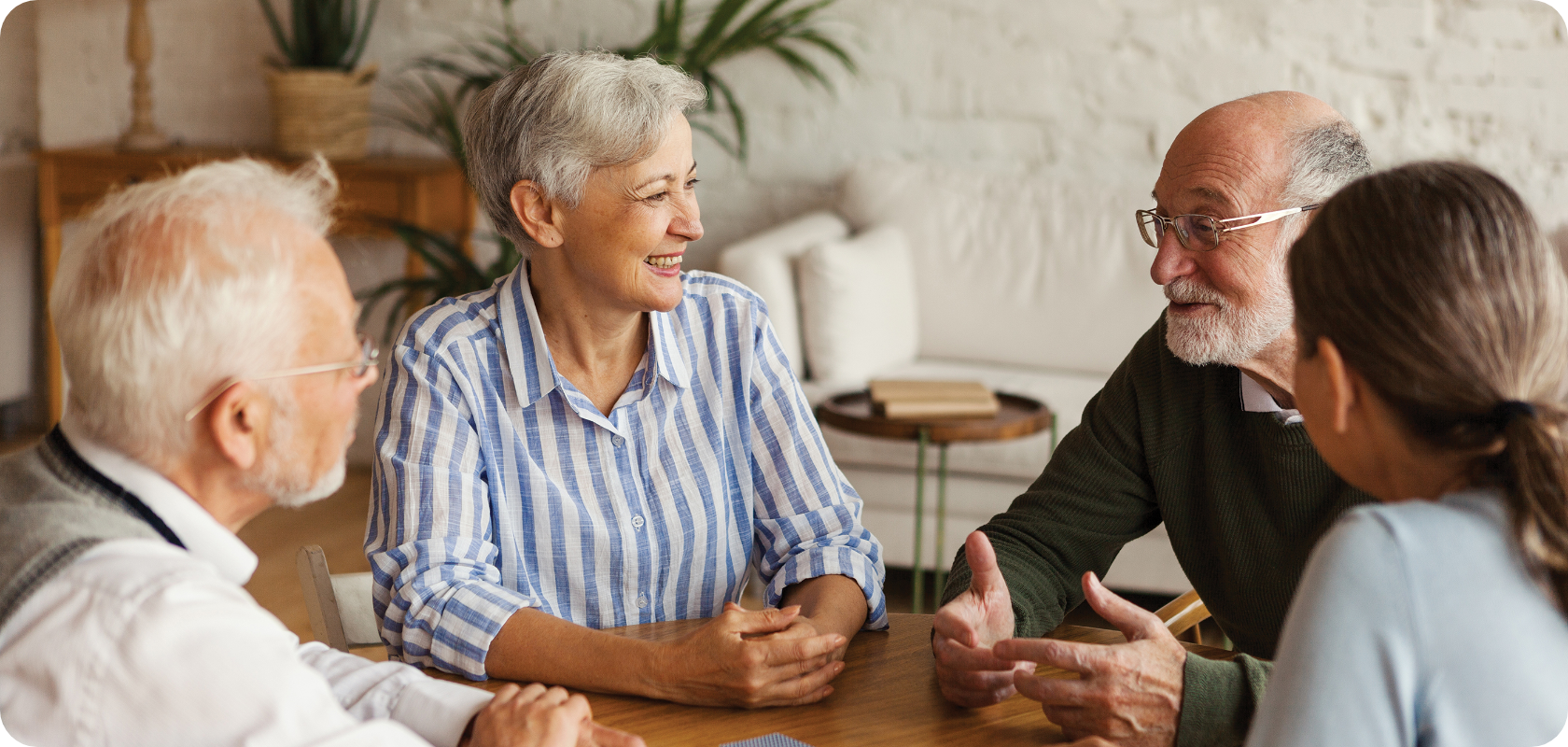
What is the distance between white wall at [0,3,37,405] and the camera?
461 cm

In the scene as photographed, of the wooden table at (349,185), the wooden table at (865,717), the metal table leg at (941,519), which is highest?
the wooden table at (349,185)

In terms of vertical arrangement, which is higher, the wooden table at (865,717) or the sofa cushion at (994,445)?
the wooden table at (865,717)

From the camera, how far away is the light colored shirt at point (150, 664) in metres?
0.83

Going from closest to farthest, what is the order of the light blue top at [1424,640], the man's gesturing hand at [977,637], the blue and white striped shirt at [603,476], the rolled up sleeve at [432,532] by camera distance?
the light blue top at [1424,640], the man's gesturing hand at [977,637], the rolled up sleeve at [432,532], the blue and white striped shirt at [603,476]

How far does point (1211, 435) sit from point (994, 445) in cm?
174

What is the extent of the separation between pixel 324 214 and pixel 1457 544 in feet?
2.97

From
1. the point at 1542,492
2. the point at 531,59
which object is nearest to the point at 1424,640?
the point at 1542,492

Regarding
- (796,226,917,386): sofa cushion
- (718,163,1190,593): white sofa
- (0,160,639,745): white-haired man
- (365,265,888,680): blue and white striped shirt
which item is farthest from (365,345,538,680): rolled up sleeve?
(796,226,917,386): sofa cushion

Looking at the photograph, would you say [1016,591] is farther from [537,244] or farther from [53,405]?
[53,405]

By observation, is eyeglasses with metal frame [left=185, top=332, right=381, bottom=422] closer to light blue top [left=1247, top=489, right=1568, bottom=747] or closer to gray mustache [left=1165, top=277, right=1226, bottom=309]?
light blue top [left=1247, top=489, right=1568, bottom=747]

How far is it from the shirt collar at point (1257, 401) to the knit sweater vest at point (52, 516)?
1153 millimetres

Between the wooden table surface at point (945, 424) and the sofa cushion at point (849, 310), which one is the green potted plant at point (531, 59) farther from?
the wooden table surface at point (945, 424)

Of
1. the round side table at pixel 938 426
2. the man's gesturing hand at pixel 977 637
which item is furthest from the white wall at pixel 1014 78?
the man's gesturing hand at pixel 977 637

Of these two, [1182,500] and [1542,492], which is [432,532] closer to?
[1182,500]
